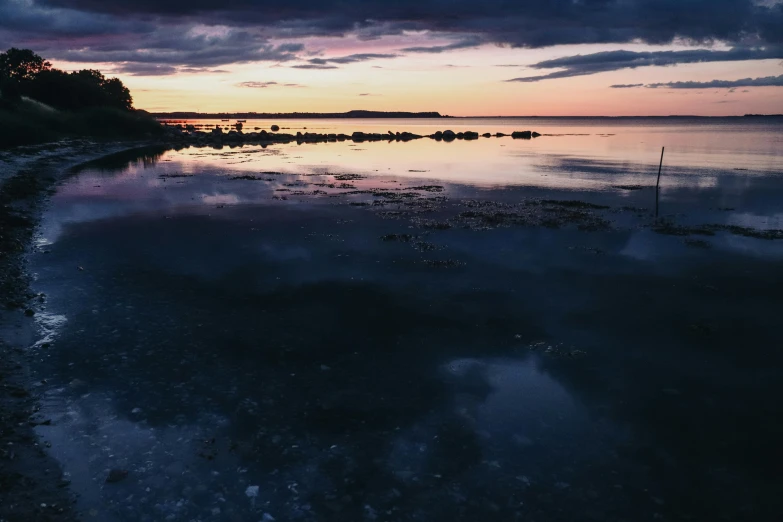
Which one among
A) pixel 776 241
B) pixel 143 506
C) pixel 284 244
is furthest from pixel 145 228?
pixel 776 241

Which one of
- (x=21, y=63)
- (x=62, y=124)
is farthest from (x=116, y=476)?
(x=21, y=63)

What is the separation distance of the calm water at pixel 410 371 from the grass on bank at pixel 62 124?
1793 inches

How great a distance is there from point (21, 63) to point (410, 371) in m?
138

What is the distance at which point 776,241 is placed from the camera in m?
26.3

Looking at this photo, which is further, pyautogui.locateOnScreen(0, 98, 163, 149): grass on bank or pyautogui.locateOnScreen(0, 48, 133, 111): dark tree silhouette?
pyautogui.locateOnScreen(0, 48, 133, 111): dark tree silhouette

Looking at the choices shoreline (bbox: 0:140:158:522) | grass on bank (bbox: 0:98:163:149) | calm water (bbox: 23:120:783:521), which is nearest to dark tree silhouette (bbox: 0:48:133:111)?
grass on bank (bbox: 0:98:163:149)

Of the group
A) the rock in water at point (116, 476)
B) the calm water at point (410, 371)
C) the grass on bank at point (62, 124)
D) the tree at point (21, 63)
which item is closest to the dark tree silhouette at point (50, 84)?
the tree at point (21, 63)

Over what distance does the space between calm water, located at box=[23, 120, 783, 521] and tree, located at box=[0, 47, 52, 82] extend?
Answer: 110 meters

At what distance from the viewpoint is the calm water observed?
27.5 ft

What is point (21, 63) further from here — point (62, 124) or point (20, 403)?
point (20, 403)

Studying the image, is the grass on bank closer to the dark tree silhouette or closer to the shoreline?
the dark tree silhouette

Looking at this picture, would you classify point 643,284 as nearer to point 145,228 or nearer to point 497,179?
point 145,228

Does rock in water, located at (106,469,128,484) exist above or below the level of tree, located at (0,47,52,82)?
below

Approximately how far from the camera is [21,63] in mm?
111500
